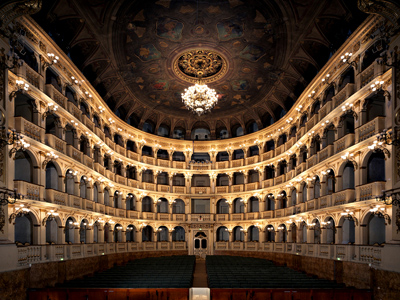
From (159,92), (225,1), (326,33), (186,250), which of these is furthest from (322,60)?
(186,250)

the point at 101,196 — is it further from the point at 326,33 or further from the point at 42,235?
the point at 326,33

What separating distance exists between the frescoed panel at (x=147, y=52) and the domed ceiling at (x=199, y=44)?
0.27 ft

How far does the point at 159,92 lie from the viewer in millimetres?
38594

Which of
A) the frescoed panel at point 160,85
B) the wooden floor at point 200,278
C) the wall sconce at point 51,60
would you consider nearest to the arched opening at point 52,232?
the wooden floor at point 200,278

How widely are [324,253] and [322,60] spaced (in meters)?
14.8

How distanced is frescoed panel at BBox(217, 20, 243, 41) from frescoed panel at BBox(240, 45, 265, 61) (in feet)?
6.31

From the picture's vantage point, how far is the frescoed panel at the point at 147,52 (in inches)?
1154

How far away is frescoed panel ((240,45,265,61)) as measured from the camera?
29.5 metres

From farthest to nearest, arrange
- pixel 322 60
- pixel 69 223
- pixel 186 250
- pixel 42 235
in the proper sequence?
pixel 186 250 < pixel 322 60 < pixel 69 223 < pixel 42 235

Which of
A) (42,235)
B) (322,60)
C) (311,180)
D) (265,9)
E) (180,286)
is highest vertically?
(265,9)

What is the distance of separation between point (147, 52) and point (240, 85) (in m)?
11.0

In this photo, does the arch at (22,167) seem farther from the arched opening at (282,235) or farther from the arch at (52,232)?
the arched opening at (282,235)

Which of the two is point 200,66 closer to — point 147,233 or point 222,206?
point 222,206

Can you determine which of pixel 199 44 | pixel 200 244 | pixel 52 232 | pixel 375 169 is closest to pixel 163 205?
pixel 200 244
